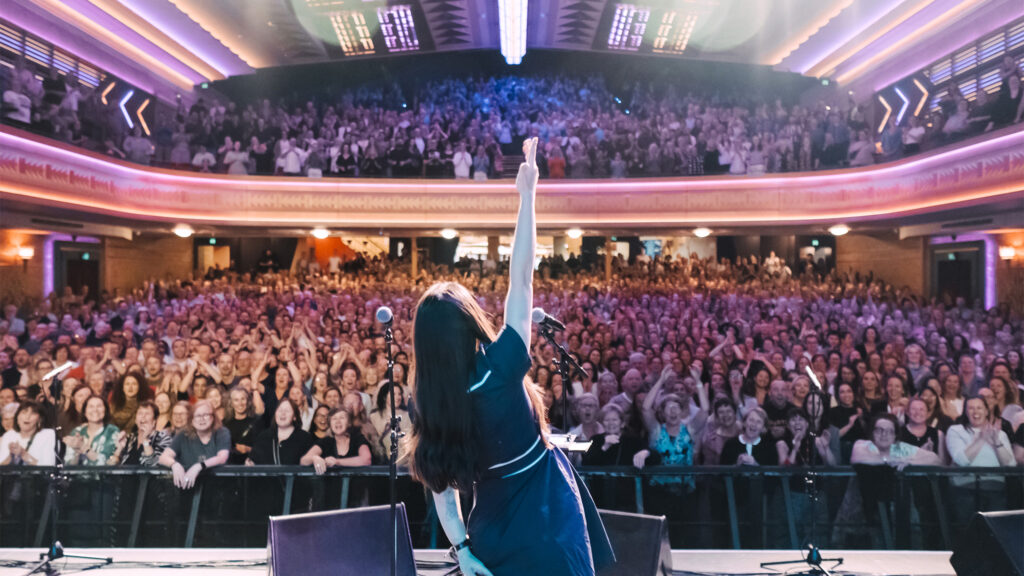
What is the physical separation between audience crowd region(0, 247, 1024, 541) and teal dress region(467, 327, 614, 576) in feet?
2.30

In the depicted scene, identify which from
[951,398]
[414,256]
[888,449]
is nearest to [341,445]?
[888,449]

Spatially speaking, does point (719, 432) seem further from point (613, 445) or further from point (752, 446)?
point (613, 445)

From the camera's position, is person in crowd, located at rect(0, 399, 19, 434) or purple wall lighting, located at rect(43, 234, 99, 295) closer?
person in crowd, located at rect(0, 399, 19, 434)

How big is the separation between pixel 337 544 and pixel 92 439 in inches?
86.7

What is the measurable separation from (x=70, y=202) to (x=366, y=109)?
544 centimetres

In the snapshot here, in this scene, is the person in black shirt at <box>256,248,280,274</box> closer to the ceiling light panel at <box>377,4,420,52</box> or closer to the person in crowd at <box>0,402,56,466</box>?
the ceiling light panel at <box>377,4,420,52</box>

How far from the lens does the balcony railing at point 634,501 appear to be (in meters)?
3.86

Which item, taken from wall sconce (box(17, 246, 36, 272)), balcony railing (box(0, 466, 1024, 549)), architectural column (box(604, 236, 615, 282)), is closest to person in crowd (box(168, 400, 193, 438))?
balcony railing (box(0, 466, 1024, 549))

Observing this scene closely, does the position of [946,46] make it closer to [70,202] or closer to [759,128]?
[759,128]

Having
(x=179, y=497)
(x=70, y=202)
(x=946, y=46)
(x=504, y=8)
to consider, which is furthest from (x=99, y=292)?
(x=946, y=46)

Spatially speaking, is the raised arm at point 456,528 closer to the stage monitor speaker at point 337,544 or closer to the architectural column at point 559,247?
the stage monitor speaker at point 337,544

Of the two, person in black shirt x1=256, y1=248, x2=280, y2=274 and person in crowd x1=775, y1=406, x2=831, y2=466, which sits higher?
→ person in black shirt x1=256, y1=248, x2=280, y2=274

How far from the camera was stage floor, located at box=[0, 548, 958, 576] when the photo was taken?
3.62 metres

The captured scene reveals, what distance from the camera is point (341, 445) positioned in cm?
416
